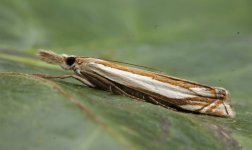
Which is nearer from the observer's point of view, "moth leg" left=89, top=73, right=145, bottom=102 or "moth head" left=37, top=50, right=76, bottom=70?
"moth leg" left=89, top=73, right=145, bottom=102

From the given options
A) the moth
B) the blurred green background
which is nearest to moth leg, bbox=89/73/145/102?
the moth

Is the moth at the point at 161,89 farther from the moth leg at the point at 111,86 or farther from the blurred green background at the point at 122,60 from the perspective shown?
the blurred green background at the point at 122,60

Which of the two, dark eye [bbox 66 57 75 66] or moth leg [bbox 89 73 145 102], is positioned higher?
dark eye [bbox 66 57 75 66]

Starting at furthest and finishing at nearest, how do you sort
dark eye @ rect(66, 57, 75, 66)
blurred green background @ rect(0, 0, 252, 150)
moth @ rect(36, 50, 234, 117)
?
dark eye @ rect(66, 57, 75, 66) → moth @ rect(36, 50, 234, 117) → blurred green background @ rect(0, 0, 252, 150)

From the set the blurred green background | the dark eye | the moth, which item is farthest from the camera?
the dark eye

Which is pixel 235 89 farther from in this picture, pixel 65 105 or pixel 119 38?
pixel 65 105

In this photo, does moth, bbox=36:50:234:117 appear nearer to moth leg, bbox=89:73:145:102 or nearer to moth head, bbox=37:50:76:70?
moth leg, bbox=89:73:145:102
